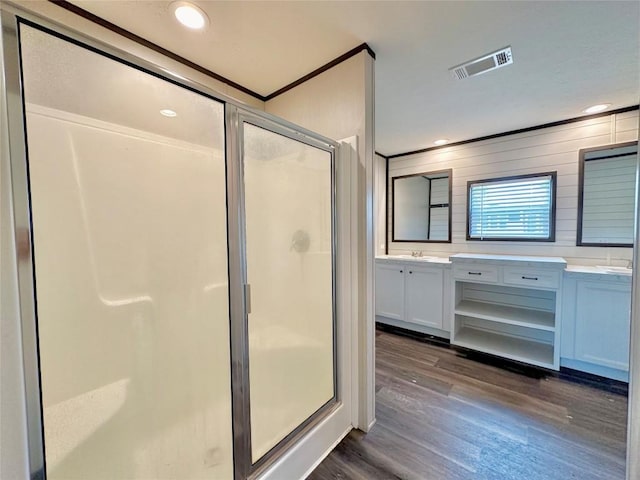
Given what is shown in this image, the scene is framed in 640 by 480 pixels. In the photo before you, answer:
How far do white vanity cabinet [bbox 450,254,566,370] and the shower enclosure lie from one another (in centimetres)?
212

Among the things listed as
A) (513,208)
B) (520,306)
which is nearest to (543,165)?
(513,208)

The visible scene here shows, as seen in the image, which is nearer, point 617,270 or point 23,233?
point 23,233

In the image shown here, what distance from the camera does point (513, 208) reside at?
281 centimetres

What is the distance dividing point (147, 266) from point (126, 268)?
0.06 m

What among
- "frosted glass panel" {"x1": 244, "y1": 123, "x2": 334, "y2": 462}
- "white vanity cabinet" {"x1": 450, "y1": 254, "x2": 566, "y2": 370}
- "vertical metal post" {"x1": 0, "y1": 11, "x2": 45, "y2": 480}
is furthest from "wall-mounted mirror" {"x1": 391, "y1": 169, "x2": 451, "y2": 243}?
"vertical metal post" {"x1": 0, "y1": 11, "x2": 45, "y2": 480}

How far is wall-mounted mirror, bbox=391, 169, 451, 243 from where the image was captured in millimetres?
3279

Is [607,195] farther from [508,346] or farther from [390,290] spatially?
[390,290]

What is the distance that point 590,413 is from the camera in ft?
5.78

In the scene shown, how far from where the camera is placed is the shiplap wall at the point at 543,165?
7.70 ft

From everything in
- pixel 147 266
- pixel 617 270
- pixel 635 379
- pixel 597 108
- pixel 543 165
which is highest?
pixel 597 108

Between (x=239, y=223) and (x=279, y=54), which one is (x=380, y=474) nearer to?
(x=239, y=223)

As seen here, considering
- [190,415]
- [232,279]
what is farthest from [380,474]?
[232,279]

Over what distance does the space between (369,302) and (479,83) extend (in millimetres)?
1879

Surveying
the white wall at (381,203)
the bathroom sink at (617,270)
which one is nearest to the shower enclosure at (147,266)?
the white wall at (381,203)
